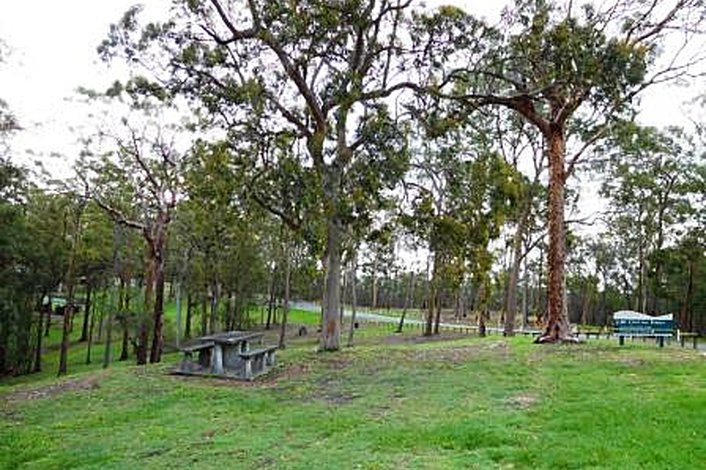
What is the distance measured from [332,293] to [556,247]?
574 centimetres

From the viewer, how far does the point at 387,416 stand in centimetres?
830

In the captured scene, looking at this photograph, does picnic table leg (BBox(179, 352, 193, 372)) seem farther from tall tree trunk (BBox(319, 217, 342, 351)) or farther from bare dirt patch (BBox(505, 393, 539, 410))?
bare dirt patch (BBox(505, 393, 539, 410))

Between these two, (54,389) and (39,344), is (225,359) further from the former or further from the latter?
(39,344)

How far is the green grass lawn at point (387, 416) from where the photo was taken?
6.27 metres

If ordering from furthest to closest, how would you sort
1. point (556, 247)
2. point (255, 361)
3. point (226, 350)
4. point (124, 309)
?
point (124, 309), point (556, 247), point (226, 350), point (255, 361)

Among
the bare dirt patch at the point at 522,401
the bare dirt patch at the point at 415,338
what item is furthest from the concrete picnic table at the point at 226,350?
the bare dirt patch at the point at 415,338

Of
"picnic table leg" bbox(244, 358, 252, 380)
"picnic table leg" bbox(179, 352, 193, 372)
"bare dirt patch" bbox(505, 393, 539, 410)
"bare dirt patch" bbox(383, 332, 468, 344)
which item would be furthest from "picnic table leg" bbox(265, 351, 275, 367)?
"bare dirt patch" bbox(383, 332, 468, 344)

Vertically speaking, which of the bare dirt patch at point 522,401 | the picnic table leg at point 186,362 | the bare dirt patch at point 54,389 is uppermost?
the bare dirt patch at point 522,401

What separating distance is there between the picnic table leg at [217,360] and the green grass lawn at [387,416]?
53 centimetres

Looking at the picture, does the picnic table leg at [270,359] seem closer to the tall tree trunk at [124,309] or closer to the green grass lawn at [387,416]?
the green grass lawn at [387,416]

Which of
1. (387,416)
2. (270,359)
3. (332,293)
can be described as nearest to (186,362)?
(270,359)

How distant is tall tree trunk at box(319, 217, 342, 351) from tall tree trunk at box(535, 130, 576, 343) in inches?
207

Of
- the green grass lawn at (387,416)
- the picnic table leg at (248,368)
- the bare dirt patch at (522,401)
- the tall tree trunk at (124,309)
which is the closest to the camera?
the green grass lawn at (387,416)

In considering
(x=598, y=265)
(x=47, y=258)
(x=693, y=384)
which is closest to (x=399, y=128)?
(x=693, y=384)
